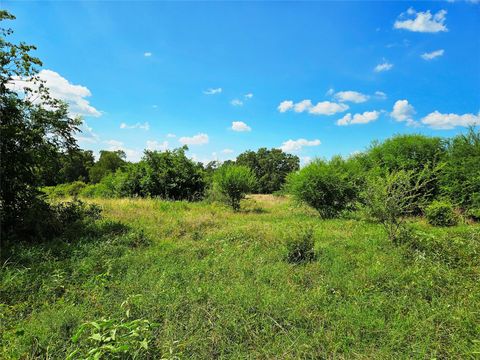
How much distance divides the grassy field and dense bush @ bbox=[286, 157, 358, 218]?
17.8 ft

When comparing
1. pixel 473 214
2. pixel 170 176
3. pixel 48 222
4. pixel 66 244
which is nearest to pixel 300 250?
pixel 66 244

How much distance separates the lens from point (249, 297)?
12.0ft

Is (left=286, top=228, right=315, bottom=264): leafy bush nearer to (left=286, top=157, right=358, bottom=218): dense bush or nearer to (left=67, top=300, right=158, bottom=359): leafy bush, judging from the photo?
(left=67, top=300, right=158, bottom=359): leafy bush

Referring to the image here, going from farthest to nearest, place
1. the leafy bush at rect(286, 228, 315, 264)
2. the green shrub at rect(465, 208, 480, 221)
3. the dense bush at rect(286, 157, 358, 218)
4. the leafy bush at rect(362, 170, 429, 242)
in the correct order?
the dense bush at rect(286, 157, 358, 218), the green shrub at rect(465, 208, 480, 221), the leafy bush at rect(362, 170, 429, 242), the leafy bush at rect(286, 228, 315, 264)

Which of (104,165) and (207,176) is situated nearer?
(207,176)

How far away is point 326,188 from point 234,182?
4.15 meters

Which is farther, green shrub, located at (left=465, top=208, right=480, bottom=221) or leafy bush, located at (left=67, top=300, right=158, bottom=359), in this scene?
green shrub, located at (left=465, top=208, right=480, bottom=221)

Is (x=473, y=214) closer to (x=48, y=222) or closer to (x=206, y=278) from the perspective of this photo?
(x=206, y=278)

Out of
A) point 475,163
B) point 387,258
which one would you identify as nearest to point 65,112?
point 387,258

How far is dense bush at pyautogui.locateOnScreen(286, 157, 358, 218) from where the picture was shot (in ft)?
38.7

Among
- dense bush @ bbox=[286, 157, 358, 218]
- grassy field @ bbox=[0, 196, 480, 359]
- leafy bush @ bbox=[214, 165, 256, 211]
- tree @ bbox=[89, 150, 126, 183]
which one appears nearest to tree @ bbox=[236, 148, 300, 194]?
tree @ bbox=[89, 150, 126, 183]

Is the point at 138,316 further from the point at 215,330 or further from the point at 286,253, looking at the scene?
the point at 286,253

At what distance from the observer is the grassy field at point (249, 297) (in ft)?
9.32

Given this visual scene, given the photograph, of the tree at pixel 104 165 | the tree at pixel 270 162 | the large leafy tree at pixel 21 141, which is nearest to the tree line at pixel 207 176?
the large leafy tree at pixel 21 141
